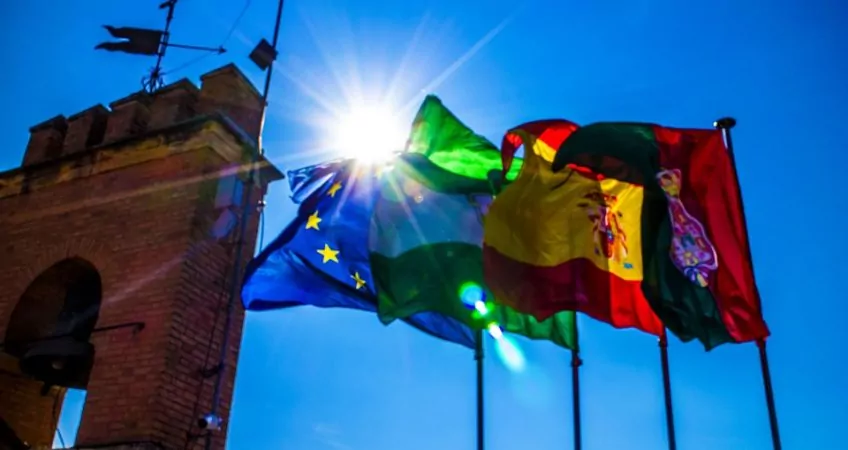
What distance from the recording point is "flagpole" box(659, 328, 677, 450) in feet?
21.9

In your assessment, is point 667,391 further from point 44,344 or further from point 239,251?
point 44,344

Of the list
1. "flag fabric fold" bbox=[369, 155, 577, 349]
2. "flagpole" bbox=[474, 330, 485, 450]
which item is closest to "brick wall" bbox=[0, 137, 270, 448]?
"flag fabric fold" bbox=[369, 155, 577, 349]

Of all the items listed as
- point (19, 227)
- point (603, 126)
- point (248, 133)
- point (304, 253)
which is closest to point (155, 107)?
point (248, 133)

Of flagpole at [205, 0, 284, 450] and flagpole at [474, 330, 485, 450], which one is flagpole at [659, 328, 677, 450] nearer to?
flagpole at [474, 330, 485, 450]

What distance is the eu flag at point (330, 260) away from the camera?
812 cm

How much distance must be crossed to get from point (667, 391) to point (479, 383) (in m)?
1.61

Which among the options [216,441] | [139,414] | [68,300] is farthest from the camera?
[68,300]

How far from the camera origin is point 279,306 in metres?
8.06

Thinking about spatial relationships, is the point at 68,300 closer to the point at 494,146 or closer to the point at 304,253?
the point at 304,253

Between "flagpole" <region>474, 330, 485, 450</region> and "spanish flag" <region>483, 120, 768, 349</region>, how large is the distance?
0.66m

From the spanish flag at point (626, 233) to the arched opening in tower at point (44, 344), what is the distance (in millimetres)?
4197

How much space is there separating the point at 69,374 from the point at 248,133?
2.98 m

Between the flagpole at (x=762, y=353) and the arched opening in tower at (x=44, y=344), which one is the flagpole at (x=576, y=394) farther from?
the arched opening in tower at (x=44, y=344)

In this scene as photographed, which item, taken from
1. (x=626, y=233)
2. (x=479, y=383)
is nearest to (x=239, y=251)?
(x=479, y=383)
